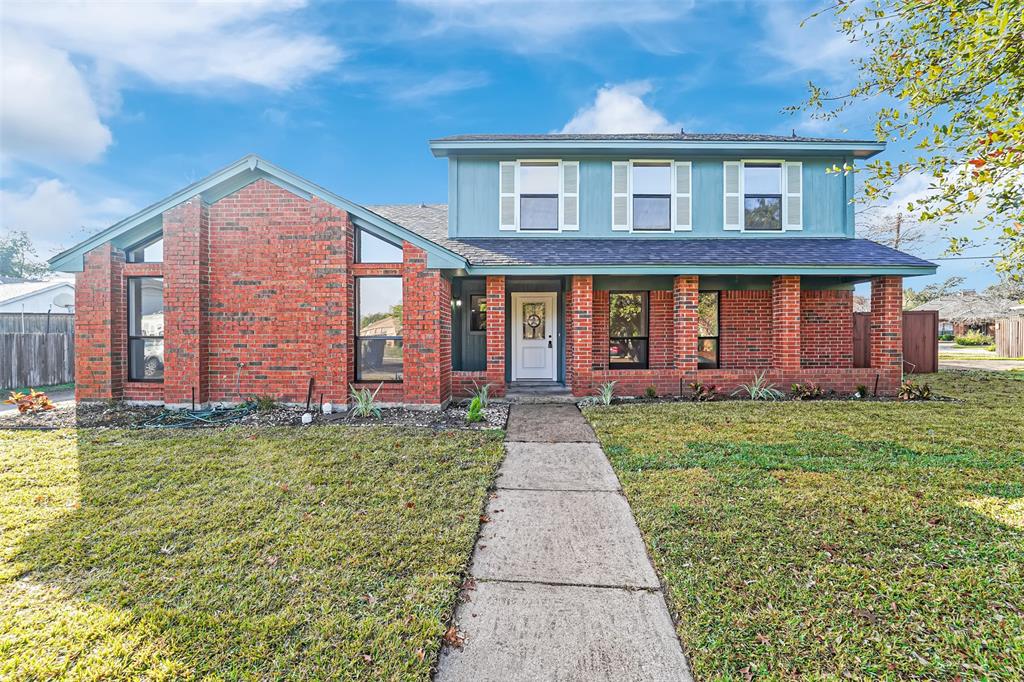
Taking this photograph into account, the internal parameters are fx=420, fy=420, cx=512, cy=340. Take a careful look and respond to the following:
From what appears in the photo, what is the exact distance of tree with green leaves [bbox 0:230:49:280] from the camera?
32.1 meters

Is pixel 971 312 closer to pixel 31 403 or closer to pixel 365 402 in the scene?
pixel 365 402

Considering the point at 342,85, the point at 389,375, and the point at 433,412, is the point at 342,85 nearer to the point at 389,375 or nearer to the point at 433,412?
the point at 389,375

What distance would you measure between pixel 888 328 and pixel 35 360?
20.6 metres

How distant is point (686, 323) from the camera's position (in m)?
8.92

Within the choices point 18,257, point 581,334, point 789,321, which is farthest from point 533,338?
point 18,257

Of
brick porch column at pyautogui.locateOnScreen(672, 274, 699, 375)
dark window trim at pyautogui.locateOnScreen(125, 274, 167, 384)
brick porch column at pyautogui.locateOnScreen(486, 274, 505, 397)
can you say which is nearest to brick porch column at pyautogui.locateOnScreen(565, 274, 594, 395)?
brick porch column at pyautogui.locateOnScreen(486, 274, 505, 397)

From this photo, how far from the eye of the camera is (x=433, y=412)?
7465 millimetres

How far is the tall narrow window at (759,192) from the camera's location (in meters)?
10.3

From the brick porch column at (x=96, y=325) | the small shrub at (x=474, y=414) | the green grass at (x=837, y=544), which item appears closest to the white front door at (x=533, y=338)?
the small shrub at (x=474, y=414)

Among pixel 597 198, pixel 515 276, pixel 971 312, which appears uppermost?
pixel 597 198

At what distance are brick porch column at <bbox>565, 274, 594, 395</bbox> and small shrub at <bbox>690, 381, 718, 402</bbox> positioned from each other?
2053 mm

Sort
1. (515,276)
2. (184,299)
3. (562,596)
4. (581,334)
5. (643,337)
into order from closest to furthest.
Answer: (562,596) → (184,299) → (581,334) → (515,276) → (643,337)

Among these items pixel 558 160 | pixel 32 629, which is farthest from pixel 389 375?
pixel 558 160

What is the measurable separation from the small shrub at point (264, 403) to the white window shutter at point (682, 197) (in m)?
9.50
